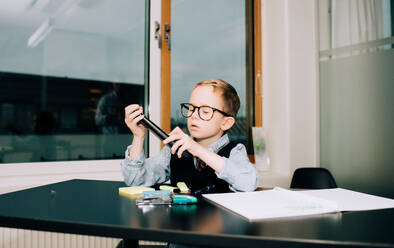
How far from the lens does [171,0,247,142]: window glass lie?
2410mm

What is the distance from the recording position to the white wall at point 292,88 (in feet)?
8.32

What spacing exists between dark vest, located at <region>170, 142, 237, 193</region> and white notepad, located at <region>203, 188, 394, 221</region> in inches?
7.5

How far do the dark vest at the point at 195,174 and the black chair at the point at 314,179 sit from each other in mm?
1049

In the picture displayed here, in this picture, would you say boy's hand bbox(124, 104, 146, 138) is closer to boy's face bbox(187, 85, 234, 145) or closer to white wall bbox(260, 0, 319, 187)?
boy's face bbox(187, 85, 234, 145)

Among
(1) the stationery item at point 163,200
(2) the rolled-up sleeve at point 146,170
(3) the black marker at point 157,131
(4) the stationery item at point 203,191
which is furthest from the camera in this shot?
(2) the rolled-up sleeve at point 146,170

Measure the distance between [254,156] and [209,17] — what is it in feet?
4.13

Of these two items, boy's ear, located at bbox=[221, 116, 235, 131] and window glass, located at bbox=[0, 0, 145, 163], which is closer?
boy's ear, located at bbox=[221, 116, 235, 131]

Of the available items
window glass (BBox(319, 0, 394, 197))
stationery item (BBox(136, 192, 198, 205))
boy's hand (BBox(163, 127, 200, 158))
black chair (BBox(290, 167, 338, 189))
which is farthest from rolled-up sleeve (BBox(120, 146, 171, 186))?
window glass (BBox(319, 0, 394, 197))

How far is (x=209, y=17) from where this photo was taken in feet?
8.68

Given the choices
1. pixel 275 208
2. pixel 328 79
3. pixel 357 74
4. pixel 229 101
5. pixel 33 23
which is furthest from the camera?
pixel 328 79

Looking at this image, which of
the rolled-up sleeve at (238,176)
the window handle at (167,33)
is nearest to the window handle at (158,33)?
the window handle at (167,33)

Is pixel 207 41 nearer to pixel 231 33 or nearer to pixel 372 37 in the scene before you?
pixel 231 33

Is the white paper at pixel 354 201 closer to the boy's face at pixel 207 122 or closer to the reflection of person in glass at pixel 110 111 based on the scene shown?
the boy's face at pixel 207 122

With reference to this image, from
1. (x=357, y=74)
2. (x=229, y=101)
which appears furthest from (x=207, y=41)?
(x=229, y=101)
